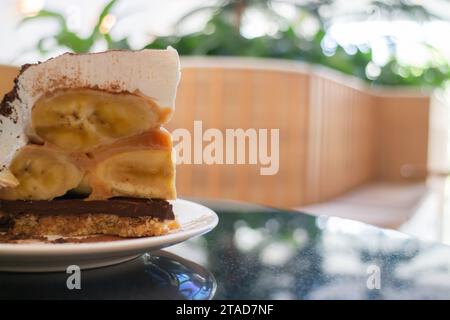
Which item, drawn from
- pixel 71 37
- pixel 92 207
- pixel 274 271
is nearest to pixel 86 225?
pixel 92 207

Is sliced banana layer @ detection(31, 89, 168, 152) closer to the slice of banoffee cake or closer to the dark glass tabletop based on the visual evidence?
the slice of banoffee cake

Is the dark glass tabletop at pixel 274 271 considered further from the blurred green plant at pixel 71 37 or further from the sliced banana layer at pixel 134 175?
the blurred green plant at pixel 71 37

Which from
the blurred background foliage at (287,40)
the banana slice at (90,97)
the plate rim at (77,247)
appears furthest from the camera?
the blurred background foliage at (287,40)

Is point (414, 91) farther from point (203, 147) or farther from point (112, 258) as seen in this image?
point (112, 258)

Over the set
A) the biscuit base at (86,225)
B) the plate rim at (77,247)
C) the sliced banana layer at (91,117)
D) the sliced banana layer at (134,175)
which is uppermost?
the sliced banana layer at (91,117)

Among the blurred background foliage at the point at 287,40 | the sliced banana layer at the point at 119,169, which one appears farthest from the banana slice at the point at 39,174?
the blurred background foliage at the point at 287,40

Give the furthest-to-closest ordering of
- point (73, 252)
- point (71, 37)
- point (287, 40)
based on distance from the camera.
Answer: point (287, 40), point (71, 37), point (73, 252)

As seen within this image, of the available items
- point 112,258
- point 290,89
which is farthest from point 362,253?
point 290,89

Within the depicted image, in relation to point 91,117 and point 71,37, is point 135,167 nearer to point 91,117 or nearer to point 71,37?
point 91,117
